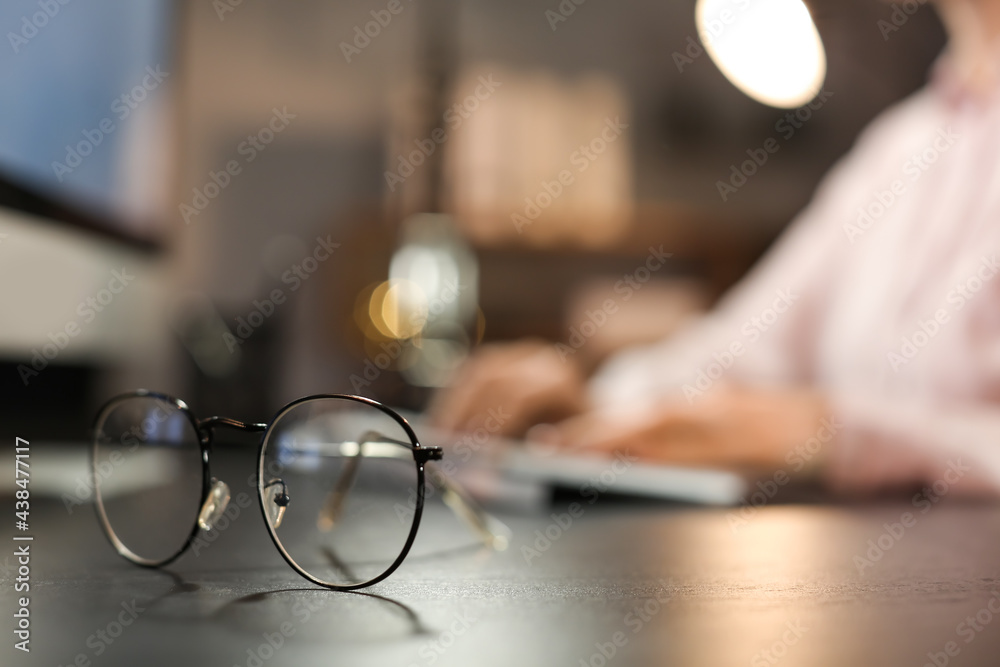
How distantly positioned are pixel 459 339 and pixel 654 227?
716 millimetres

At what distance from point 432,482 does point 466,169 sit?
228 cm

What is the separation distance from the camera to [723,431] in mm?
651

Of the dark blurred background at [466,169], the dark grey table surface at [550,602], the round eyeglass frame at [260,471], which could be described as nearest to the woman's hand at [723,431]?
the dark grey table surface at [550,602]

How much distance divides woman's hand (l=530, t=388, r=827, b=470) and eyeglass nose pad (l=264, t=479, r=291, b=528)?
1.20ft

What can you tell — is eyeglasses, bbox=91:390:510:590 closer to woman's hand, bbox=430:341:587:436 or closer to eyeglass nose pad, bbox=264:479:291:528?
eyeglass nose pad, bbox=264:479:291:528

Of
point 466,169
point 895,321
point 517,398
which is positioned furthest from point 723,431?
point 466,169

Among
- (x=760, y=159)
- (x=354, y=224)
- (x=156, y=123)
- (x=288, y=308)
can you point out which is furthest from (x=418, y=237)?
(x=156, y=123)

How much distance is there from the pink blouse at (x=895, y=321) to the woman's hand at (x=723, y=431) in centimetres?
3

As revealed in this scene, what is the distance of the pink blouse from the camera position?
1.98 feet

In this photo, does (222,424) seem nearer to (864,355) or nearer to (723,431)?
(723,431)

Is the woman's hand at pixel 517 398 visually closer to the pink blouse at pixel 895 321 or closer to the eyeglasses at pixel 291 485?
the pink blouse at pixel 895 321

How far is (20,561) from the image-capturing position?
346mm

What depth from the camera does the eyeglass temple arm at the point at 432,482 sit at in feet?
1.40

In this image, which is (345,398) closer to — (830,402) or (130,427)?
(130,427)
